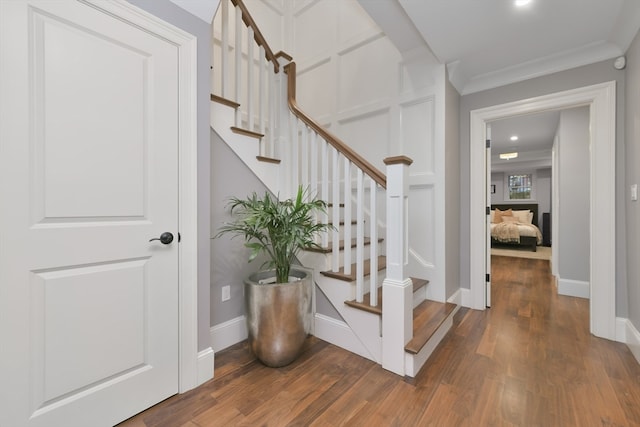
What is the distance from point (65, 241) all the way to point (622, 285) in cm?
357

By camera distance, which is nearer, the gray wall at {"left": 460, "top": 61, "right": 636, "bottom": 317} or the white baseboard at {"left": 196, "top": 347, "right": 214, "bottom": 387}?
the white baseboard at {"left": 196, "top": 347, "right": 214, "bottom": 387}

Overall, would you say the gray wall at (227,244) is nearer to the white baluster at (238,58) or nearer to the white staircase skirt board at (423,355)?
the white baluster at (238,58)

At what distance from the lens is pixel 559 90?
7.76ft

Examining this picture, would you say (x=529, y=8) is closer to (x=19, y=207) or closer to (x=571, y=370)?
(x=571, y=370)

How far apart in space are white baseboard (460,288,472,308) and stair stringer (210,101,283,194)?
215cm

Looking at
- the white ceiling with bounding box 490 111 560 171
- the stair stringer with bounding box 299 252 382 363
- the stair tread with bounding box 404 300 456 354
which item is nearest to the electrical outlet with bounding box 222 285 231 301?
the stair stringer with bounding box 299 252 382 363

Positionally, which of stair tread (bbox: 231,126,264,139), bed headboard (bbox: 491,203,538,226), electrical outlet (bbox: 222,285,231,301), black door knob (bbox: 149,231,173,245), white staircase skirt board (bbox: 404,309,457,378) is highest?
stair tread (bbox: 231,126,264,139)

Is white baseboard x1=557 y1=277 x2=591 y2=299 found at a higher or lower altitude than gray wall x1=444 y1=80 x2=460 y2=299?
lower

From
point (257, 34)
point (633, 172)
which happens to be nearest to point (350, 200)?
point (257, 34)

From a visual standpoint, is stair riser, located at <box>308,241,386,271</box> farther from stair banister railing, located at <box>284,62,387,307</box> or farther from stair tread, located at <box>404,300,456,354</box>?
stair tread, located at <box>404,300,456,354</box>

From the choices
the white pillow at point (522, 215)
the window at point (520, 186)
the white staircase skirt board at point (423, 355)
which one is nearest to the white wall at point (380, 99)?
the white staircase skirt board at point (423, 355)

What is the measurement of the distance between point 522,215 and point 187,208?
8.38 metres

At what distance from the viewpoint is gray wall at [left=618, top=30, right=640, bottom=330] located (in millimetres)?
1856

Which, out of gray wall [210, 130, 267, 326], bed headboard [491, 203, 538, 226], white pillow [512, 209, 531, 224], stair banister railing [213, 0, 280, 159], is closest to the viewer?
gray wall [210, 130, 267, 326]
